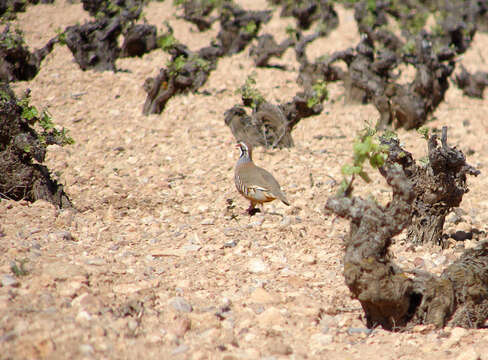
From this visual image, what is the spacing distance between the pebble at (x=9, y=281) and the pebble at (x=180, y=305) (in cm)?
116

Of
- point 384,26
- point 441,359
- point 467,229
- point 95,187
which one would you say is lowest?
point 384,26

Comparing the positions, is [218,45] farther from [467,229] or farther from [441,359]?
[441,359]

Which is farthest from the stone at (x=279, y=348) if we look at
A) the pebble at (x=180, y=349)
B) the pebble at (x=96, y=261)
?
the pebble at (x=96, y=261)

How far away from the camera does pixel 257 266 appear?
5273mm

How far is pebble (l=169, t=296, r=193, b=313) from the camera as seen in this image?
4254 mm

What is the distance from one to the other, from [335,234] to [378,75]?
6.22 meters

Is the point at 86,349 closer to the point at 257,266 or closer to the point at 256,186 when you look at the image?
the point at 257,266

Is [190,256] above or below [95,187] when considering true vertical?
above

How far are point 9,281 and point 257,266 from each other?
7.22 ft

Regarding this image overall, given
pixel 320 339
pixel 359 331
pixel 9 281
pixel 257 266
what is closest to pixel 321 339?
pixel 320 339

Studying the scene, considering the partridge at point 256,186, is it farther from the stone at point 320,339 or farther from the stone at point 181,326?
the stone at point 181,326

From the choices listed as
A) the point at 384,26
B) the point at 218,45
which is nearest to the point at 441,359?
the point at 218,45

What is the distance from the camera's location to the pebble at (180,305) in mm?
4254

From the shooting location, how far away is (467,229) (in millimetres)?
6516
